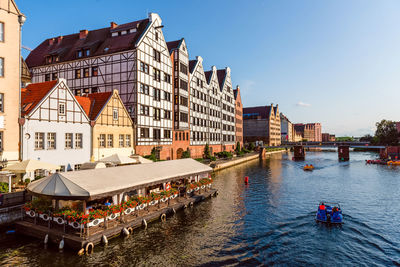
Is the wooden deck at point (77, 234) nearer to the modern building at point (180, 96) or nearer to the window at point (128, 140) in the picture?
the window at point (128, 140)

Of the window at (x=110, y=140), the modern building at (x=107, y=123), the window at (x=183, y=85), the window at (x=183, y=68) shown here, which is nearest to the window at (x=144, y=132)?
the modern building at (x=107, y=123)

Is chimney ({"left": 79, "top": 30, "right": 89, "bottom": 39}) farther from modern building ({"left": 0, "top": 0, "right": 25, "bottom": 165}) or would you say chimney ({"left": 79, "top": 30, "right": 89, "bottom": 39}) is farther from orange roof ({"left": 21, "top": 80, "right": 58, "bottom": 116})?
modern building ({"left": 0, "top": 0, "right": 25, "bottom": 165})

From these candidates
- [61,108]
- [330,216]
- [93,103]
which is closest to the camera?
[330,216]

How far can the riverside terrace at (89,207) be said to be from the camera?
16281 mm

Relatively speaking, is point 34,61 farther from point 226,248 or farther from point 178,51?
point 226,248

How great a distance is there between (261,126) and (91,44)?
381ft

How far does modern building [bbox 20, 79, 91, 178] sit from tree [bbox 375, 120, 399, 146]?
127 meters

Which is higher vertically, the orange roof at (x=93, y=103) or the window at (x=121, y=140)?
the orange roof at (x=93, y=103)

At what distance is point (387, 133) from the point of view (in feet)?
407

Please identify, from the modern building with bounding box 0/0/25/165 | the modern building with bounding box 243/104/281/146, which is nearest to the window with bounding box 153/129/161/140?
the modern building with bounding box 0/0/25/165

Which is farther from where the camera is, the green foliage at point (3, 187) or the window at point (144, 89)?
the window at point (144, 89)

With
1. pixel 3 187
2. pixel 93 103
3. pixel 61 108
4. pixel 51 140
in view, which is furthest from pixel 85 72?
pixel 3 187

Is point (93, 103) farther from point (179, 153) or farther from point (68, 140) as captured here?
point (179, 153)

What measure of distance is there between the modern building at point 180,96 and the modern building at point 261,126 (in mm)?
97063
